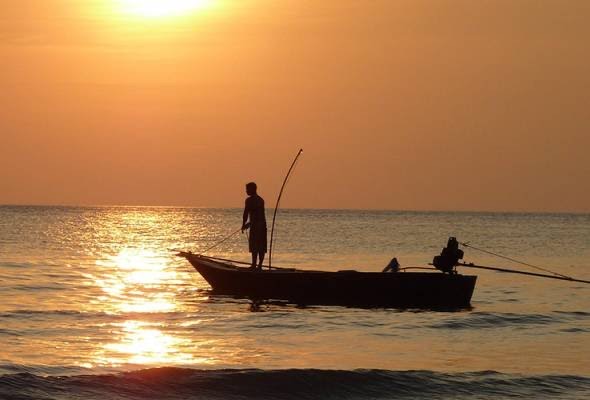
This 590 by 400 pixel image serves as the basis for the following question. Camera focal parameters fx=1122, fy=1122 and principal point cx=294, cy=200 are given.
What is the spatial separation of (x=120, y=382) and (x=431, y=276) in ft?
31.0

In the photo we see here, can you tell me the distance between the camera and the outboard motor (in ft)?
73.0

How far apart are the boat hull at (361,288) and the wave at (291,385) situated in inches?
268

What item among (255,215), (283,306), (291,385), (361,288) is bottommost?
(291,385)

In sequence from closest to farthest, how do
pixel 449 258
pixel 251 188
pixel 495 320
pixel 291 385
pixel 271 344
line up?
pixel 291 385, pixel 271 344, pixel 495 320, pixel 449 258, pixel 251 188

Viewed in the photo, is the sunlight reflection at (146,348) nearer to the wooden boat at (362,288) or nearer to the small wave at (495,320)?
the wooden boat at (362,288)

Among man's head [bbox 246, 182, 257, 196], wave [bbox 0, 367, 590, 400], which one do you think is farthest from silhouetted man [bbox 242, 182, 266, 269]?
wave [bbox 0, 367, 590, 400]

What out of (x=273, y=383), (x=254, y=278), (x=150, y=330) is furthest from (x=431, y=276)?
(x=273, y=383)

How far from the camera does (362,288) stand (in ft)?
74.9

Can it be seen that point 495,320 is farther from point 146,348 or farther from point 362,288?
point 146,348

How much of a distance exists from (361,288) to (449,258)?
190 centimetres

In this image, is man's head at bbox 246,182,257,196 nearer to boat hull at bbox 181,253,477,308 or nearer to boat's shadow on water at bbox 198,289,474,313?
boat hull at bbox 181,253,477,308

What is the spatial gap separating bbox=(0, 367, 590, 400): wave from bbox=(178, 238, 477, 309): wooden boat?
22.3 feet

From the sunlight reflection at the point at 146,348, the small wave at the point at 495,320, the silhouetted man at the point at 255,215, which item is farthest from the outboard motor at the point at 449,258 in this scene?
the sunlight reflection at the point at 146,348

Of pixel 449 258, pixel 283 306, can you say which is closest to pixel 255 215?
pixel 283 306
